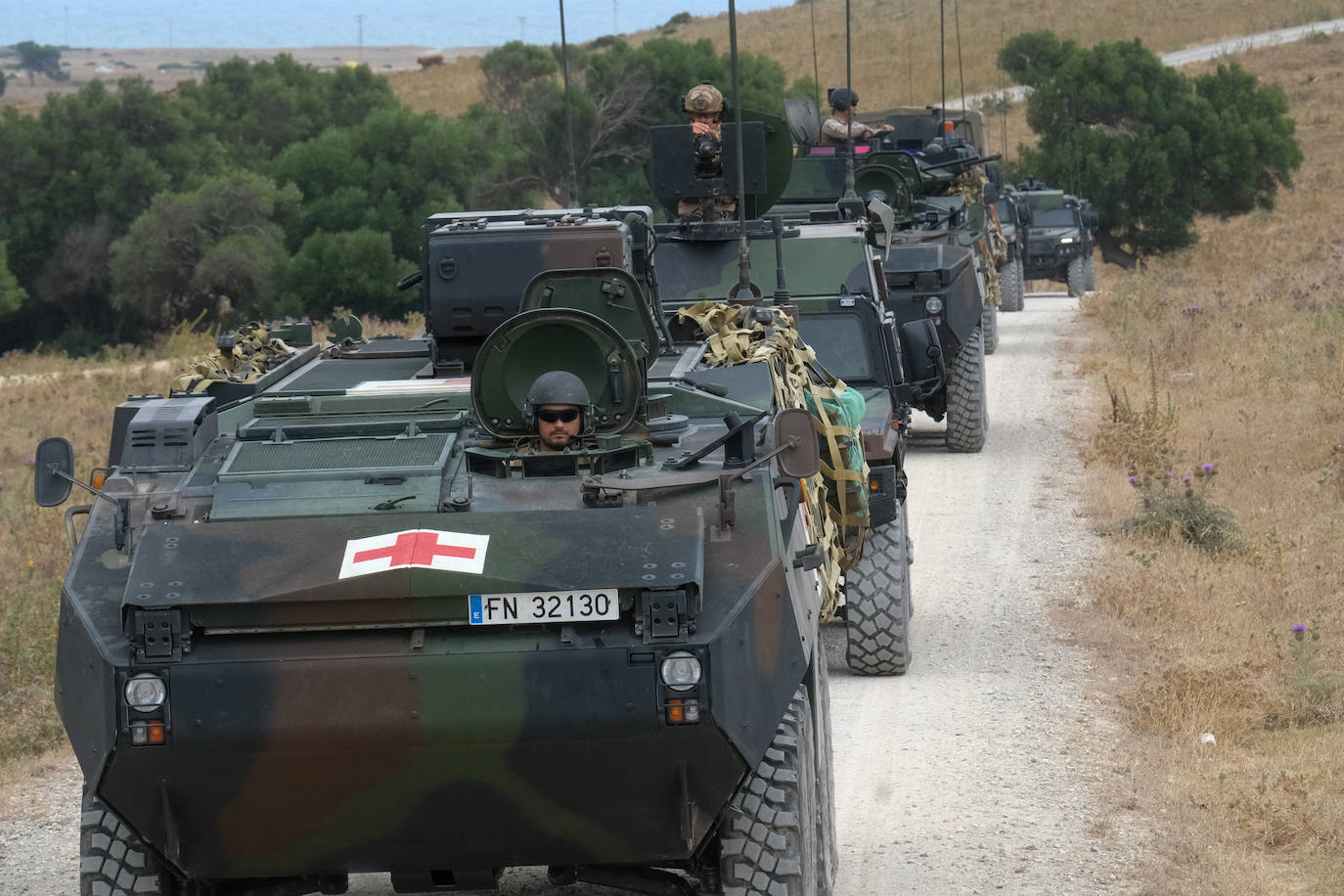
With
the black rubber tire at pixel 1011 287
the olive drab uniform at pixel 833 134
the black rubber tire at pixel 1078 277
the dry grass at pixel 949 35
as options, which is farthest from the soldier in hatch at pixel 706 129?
the dry grass at pixel 949 35

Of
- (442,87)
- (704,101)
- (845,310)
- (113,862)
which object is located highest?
(442,87)

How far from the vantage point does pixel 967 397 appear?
47.8 ft

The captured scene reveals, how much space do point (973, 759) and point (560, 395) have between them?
278 cm

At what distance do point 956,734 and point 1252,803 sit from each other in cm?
143

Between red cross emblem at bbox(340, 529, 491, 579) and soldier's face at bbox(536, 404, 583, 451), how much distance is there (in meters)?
0.62

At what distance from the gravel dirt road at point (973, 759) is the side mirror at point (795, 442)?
150 cm

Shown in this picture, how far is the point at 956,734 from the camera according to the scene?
773cm

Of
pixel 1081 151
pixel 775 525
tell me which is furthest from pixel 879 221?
pixel 1081 151

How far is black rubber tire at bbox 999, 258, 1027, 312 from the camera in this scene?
81.3 ft

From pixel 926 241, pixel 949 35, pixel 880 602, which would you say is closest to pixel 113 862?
pixel 880 602

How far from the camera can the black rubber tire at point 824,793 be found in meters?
5.53

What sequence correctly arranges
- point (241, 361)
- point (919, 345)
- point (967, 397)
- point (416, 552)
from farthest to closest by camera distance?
point (967, 397) → point (919, 345) → point (241, 361) → point (416, 552)

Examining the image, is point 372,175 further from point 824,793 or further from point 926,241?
point 824,793

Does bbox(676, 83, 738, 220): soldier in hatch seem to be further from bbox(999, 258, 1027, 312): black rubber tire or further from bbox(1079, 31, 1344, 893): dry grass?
bbox(999, 258, 1027, 312): black rubber tire
